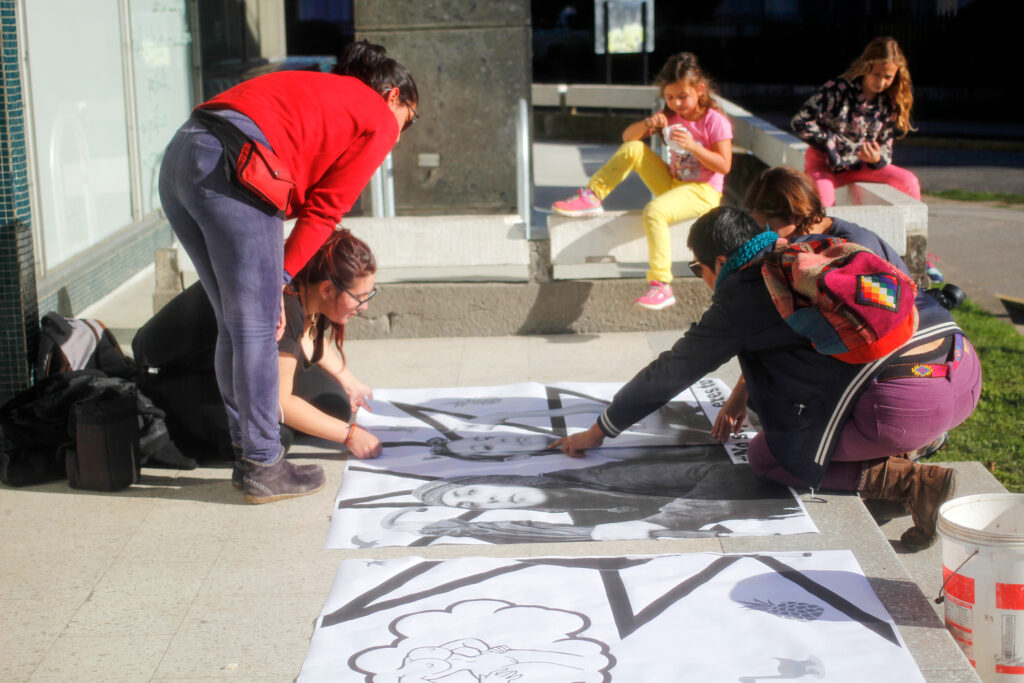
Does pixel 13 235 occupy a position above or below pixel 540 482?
above

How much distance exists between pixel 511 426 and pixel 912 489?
1410 mm

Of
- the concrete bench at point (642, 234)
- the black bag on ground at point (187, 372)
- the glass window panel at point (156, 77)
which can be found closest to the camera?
the black bag on ground at point (187, 372)

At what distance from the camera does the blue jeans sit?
119 inches

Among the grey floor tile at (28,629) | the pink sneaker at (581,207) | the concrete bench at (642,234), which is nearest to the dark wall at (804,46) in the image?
the concrete bench at (642,234)

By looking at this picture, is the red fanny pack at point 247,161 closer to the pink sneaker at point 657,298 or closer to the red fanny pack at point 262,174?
the red fanny pack at point 262,174

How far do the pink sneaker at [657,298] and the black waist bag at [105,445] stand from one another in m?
2.42

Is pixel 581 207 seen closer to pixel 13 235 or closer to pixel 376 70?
pixel 376 70

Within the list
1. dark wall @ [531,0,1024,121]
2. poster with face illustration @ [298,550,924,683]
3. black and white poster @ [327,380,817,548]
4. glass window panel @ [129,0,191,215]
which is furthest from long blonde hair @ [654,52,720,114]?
dark wall @ [531,0,1024,121]

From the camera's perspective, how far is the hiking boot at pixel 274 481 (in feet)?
11.1

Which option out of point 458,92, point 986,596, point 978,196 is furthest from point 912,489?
point 978,196

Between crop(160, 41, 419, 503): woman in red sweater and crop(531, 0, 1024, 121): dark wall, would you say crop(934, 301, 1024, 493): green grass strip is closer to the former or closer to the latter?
crop(160, 41, 419, 503): woman in red sweater

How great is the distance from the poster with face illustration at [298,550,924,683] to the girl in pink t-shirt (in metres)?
2.42

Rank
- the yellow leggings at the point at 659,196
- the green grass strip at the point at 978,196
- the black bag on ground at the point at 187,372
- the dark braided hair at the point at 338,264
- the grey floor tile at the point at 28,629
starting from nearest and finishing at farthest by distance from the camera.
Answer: the grey floor tile at the point at 28,629, the dark braided hair at the point at 338,264, the black bag on ground at the point at 187,372, the yellow leggings at the point at 659,196, the green grass strip at the point at 978,196

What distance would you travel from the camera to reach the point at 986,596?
8.35 ft
